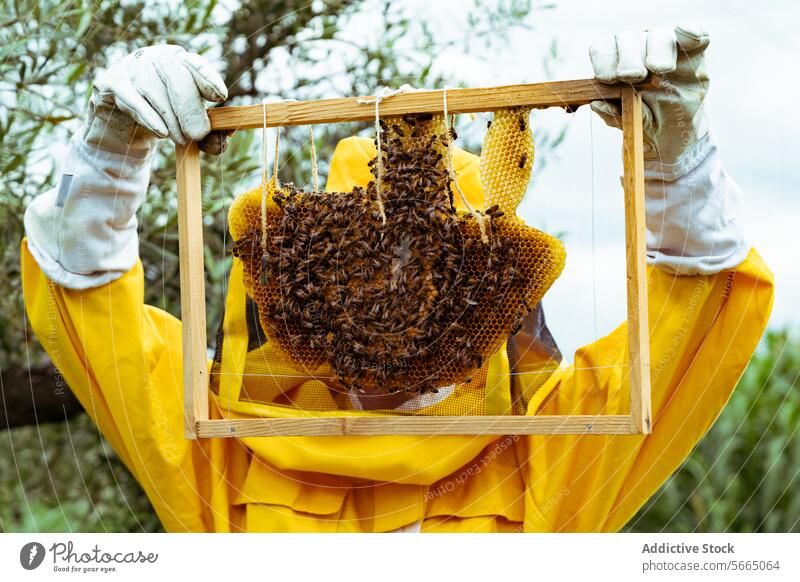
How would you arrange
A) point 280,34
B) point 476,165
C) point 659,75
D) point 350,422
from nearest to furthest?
1. point 659,75
2. point 350,422
3. point 476,165
4. point 280,34

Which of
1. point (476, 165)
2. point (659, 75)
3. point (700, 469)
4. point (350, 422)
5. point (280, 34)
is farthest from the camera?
point (700, 469)

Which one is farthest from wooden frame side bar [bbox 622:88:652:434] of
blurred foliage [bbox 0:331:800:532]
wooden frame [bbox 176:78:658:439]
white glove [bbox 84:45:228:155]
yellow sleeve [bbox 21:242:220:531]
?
blurred foliage [bbox 0:331:800:532]

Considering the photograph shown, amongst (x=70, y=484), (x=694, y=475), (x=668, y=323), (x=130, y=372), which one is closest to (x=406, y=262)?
(x=668, y=323)

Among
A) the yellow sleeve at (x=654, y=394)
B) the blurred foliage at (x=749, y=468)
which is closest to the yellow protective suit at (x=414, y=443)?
the yellow sleeve at (x=654, y=394)

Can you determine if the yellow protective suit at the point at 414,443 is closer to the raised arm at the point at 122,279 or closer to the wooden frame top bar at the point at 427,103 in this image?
the raised arm at the point at 122,279

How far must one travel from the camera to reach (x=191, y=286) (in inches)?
61.6

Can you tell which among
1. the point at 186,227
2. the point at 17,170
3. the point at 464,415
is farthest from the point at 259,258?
the point at 17,170

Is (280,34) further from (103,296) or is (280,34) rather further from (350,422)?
(350,422)

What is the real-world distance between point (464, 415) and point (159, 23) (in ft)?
4.64

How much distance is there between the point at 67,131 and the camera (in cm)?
228

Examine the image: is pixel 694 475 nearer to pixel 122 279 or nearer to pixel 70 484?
pixel 70 484

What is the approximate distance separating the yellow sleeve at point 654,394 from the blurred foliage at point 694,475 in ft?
3.27

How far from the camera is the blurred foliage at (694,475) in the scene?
2.68 meters

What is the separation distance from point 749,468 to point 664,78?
116 inches
